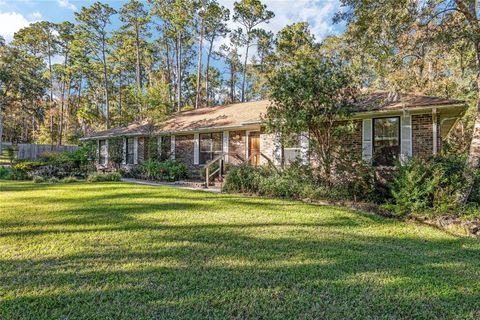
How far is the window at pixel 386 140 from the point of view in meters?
9.23

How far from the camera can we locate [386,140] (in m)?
9.40

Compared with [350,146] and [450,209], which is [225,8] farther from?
[450,209]

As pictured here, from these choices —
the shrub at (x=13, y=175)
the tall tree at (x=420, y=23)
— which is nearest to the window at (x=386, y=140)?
the tall tree at (x=420, y=23)

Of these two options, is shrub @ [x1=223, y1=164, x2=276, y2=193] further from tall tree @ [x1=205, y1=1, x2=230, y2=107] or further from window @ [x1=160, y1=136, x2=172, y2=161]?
tall tree @ [x1=205, y1=1, x2=230, y2=107]

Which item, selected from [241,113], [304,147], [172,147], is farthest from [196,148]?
[304,147]

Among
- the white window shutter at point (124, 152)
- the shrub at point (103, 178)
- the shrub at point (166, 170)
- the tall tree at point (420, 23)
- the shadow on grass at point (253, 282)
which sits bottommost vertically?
the shadow on grass at point (253, 282)

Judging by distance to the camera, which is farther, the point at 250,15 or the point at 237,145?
the point at 250,15

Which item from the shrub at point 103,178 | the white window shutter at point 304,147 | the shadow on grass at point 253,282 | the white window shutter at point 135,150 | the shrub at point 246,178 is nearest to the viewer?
the shadow on grass at point 253,282

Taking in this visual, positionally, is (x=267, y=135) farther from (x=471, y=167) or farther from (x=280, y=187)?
(x=471, y=167)

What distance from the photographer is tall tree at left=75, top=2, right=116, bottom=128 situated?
1006 inches

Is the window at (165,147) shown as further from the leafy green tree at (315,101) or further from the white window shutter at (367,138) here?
the white window shutter at (367,138)

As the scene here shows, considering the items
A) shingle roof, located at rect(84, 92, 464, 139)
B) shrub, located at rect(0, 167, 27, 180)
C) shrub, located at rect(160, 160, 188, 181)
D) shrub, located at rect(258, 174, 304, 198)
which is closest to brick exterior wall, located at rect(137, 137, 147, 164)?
shingle roof, located at rect(84, 92, 464, 139)

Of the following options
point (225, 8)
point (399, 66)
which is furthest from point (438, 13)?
point (225, 8)

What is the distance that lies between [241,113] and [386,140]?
7.19m
